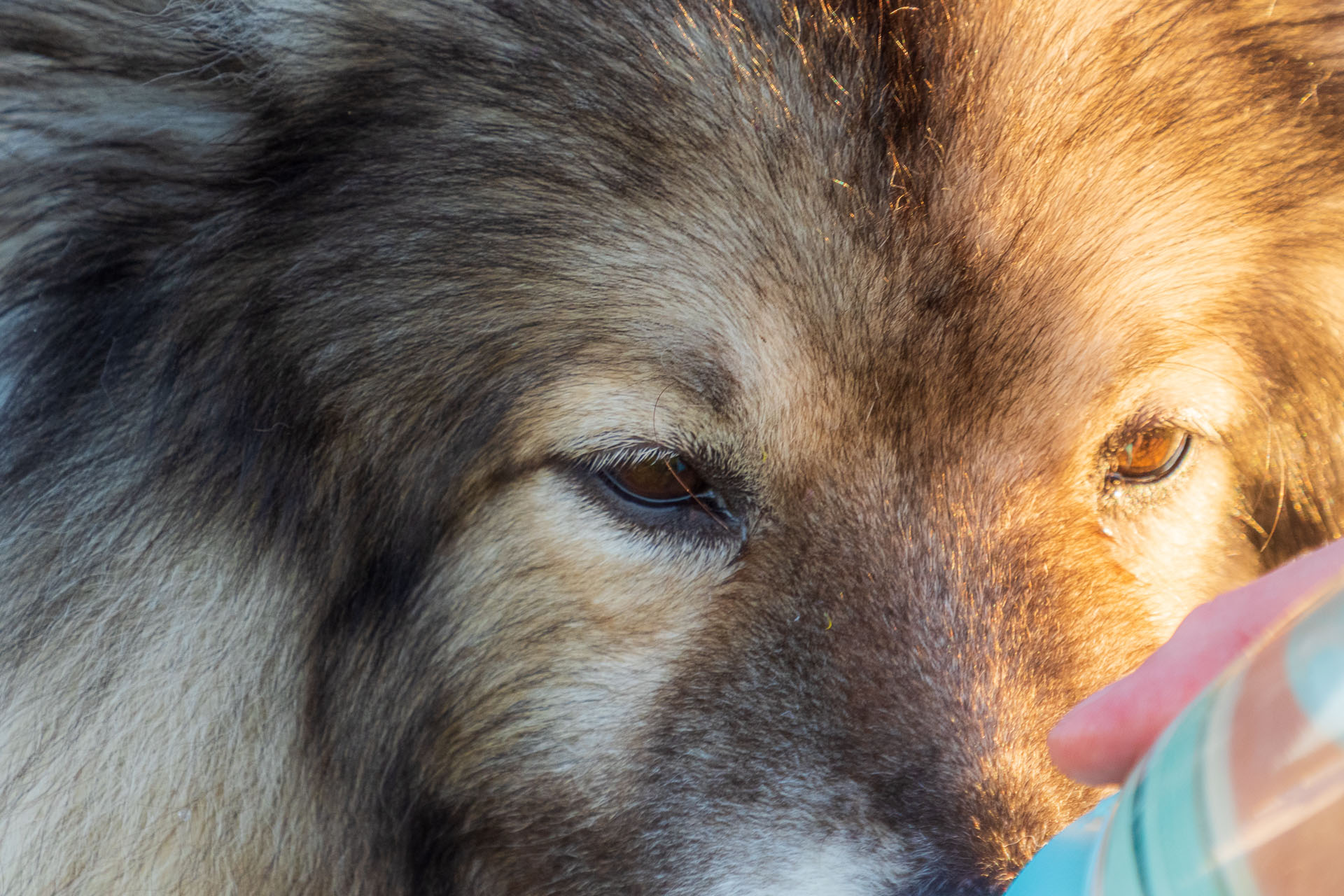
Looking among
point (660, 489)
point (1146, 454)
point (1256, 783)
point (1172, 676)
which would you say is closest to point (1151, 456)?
point (1146, 454)

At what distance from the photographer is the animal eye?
169 centimetres

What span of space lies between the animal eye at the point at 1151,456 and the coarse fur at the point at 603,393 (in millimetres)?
23

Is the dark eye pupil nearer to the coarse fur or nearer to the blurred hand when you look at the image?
the coarse fur

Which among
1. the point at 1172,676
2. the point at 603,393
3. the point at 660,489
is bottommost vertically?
the point at 660,489

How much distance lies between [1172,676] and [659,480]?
782 millimetres

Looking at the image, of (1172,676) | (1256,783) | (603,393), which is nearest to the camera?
(1256,783)

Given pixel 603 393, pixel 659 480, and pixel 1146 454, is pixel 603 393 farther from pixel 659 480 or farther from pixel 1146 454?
pixel 1146 454

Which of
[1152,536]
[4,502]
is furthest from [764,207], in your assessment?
[4,502]

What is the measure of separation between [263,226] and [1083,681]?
124 cm

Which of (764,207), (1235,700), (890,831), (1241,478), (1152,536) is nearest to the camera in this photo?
(1235,700)

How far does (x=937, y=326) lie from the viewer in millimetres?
1545

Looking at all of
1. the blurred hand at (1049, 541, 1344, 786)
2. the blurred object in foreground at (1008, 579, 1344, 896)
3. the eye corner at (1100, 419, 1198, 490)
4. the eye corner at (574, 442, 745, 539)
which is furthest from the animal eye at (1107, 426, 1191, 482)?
the blurred object in foreground at (1008, 579, 1344, 896)

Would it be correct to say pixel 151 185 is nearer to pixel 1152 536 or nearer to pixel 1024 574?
pixel 1024 574

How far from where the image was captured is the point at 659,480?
1565 millimetres
